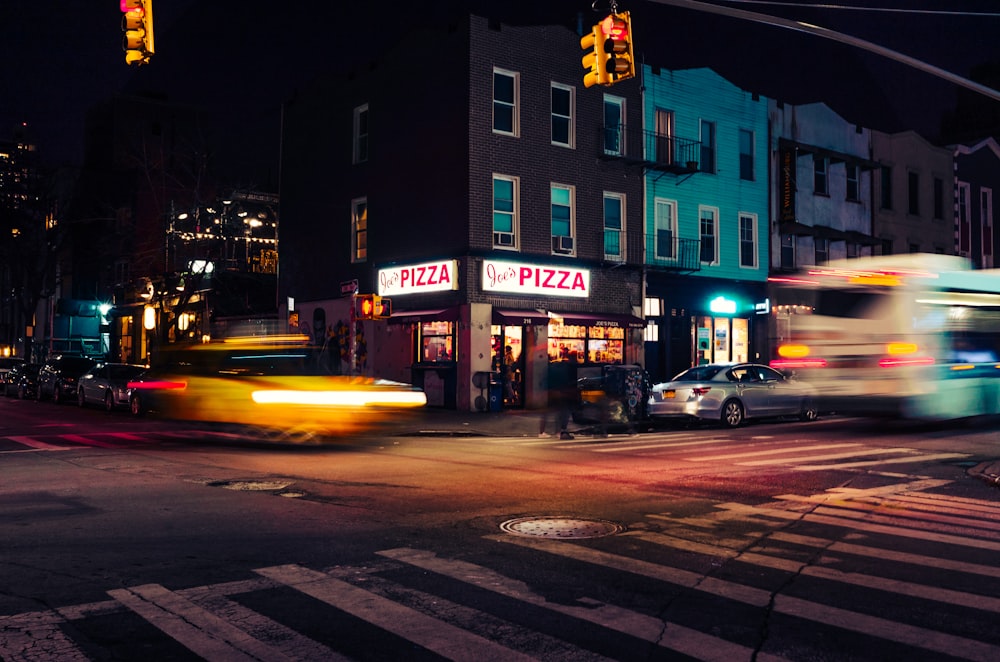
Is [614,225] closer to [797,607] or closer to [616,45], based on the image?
[616,45]

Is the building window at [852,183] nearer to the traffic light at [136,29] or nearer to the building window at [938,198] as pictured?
the building window at [938,198]

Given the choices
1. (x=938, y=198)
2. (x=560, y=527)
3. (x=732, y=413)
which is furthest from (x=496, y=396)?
(x=938, y=198)

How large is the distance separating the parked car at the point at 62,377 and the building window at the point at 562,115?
1781 cm

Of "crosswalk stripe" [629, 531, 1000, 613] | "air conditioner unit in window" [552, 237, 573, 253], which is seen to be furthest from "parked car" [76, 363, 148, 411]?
"crosswalk stripe" [629, 531, 1000, 613]

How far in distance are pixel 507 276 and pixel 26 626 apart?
23.2m

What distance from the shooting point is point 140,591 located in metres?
6.08

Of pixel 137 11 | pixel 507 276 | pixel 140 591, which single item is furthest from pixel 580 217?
pixel 140 591

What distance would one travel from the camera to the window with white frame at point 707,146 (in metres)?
34.1

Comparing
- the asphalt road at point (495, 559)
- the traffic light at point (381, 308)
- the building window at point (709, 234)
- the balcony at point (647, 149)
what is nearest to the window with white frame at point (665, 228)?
the balcony at point (647, 149)

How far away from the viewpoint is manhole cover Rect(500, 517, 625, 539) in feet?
26.7

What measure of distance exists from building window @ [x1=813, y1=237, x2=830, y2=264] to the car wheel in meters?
18.1

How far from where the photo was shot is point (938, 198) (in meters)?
43.5

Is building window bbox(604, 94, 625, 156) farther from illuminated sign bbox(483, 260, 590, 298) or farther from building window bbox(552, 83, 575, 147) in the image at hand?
illuminated sign bbox(483, 260, 590, 298)

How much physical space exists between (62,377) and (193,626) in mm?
29156
